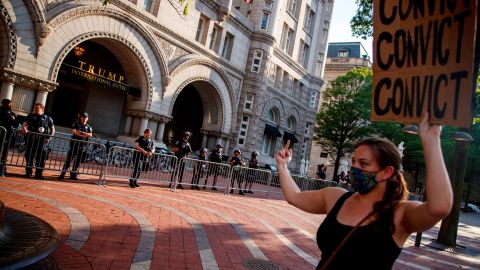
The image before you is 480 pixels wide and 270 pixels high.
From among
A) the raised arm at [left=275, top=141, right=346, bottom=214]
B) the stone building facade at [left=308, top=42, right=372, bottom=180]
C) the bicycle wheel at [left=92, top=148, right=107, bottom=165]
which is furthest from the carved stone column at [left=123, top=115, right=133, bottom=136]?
the stone building facade at [left=308, top=42, right=372, bottom=180]

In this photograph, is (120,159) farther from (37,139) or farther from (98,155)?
(37,139)

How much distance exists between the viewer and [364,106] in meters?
31.3

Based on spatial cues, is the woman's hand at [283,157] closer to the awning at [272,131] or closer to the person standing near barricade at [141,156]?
the person standing near barricade at [141,156]

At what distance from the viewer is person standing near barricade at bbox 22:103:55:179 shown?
870 cm

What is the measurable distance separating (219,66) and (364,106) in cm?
1511

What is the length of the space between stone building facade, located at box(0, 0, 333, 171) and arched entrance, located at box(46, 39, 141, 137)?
0.18 feet

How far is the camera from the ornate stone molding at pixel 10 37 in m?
12.5

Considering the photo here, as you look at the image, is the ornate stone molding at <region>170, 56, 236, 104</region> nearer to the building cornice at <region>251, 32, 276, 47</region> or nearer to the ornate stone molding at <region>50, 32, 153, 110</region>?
the ornate stone molding at <region>50, 32, 153, 110</region>

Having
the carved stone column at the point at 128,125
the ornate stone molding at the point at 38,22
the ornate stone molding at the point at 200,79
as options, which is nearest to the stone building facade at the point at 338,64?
the ornate stone molding at the point at 200,79

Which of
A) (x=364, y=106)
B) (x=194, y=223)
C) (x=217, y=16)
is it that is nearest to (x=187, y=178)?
(x=194, y=223)

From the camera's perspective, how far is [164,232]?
585 centimetres

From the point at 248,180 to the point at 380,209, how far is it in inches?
474

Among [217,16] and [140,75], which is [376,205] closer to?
[140,75]

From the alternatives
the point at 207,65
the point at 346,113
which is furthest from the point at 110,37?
the point at 346,113
